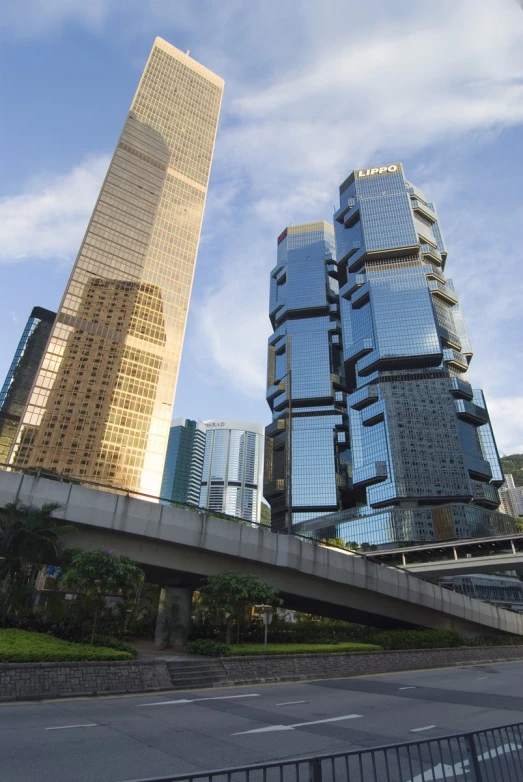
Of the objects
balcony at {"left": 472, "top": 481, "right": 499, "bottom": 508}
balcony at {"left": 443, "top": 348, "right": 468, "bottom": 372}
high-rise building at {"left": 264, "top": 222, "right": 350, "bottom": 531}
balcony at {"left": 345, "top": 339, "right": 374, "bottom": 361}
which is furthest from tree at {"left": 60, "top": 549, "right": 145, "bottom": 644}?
balcony at {"left": 443, "top": 348, "right": 468, "bottom": 372}

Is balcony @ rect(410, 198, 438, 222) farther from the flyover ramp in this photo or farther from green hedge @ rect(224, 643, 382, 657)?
green hedge @ rect(224, 643, 382, 657)

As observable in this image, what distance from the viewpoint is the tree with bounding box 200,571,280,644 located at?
2202 cm

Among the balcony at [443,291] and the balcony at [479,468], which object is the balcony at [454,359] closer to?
the balcony at [443,291]

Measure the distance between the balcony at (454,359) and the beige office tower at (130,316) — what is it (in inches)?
3313

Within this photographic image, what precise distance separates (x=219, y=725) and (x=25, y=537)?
13.6m

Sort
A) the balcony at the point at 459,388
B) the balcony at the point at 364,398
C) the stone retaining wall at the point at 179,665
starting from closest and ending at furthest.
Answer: the stone retaining wall at the point at 179,665 < the balcony at the point at 459,388 < the balcony at the point at 364,398

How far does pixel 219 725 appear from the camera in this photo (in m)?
11.3

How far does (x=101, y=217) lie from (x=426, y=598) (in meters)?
132

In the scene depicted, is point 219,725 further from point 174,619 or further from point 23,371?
point 23,371

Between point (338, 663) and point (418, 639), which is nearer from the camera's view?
point (338, 663)

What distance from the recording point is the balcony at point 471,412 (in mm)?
135875

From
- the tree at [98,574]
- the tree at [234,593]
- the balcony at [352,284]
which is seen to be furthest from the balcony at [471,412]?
the tree at [98,574]

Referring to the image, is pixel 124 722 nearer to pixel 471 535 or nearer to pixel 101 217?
pixel 471 535

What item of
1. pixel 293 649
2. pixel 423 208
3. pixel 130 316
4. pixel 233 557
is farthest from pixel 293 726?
pixel 423 208
